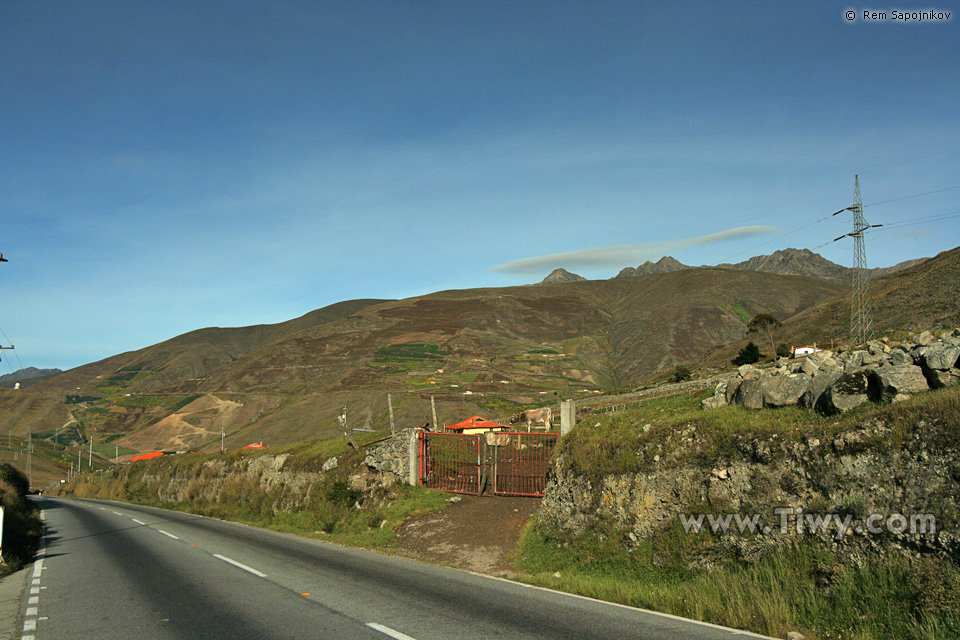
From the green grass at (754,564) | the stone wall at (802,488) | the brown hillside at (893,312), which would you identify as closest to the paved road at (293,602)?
the green grass at (754,564)

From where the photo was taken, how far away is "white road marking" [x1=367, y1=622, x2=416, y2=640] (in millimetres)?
7992

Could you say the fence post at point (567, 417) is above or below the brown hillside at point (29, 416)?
above

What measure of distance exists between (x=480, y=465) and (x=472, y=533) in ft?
11.4

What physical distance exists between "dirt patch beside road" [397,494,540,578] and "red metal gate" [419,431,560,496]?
1.83 feet

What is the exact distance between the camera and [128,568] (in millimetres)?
14305

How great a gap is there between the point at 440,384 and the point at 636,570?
5004 inches

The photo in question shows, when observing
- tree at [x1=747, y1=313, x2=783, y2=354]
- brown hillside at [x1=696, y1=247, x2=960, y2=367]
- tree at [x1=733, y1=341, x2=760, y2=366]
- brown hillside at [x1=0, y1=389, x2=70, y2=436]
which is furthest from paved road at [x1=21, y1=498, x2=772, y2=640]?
brown hillside at [x1=0, y1=389, x2=70, y2=436]

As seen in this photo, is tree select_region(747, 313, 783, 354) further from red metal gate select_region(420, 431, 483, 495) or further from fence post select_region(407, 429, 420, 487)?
fence post select_region(407, 429, 420, 487)

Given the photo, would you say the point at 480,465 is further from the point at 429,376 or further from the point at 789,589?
the point at 429,376

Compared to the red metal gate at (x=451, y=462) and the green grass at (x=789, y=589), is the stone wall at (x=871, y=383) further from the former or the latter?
the red metal gate at (x=451, y=462)

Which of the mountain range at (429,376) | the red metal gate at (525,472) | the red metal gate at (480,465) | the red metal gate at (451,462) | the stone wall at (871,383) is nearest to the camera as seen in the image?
the stone wall at (871,383)

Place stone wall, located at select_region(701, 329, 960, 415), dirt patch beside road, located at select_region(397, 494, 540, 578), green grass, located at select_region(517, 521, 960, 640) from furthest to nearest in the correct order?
dirt patch beside road, located at select_region(397, 494, 540, 578) < stone wall, located at select_region(701, 329, 960, 415) < green grass, located at select_region(517, 521, 960, 640)

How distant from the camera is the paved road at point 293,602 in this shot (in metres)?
8.48

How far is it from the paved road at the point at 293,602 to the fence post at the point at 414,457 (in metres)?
5.28
